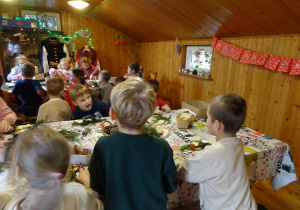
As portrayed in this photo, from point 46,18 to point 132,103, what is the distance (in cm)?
553

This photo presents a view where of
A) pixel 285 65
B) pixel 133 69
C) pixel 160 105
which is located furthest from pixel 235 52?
pixel 133 69

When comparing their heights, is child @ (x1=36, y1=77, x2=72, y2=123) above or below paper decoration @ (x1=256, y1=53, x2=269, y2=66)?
below

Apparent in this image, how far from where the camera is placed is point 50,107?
1859mm

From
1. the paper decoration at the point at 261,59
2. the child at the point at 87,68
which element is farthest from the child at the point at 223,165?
the child at the point at 87,68

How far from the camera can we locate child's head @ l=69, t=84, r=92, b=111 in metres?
1.90

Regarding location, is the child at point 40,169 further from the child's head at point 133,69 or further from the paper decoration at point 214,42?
the paper decoration at point 214,42

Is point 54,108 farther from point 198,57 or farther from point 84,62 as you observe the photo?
point 198,57

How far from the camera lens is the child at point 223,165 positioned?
0.99 metres

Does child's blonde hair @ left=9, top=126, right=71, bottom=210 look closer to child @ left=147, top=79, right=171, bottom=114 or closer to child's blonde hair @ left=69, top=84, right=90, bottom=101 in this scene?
child's blonde hair @ left=69, top=84, right=90, bottom=101

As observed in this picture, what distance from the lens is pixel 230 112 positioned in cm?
104

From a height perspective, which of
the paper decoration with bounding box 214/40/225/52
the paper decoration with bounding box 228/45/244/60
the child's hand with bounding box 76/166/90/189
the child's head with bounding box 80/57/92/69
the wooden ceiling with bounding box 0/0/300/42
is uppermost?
the wooden ceiling with bounding box 0/0/300/42

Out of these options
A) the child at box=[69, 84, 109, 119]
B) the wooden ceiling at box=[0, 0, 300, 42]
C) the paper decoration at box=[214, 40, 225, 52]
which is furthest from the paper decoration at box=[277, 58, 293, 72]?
the child at box=[69, 84, 109, 119]

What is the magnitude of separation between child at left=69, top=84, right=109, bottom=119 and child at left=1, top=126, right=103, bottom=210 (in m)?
1.21

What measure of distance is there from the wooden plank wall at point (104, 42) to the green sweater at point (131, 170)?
5.49 meters
